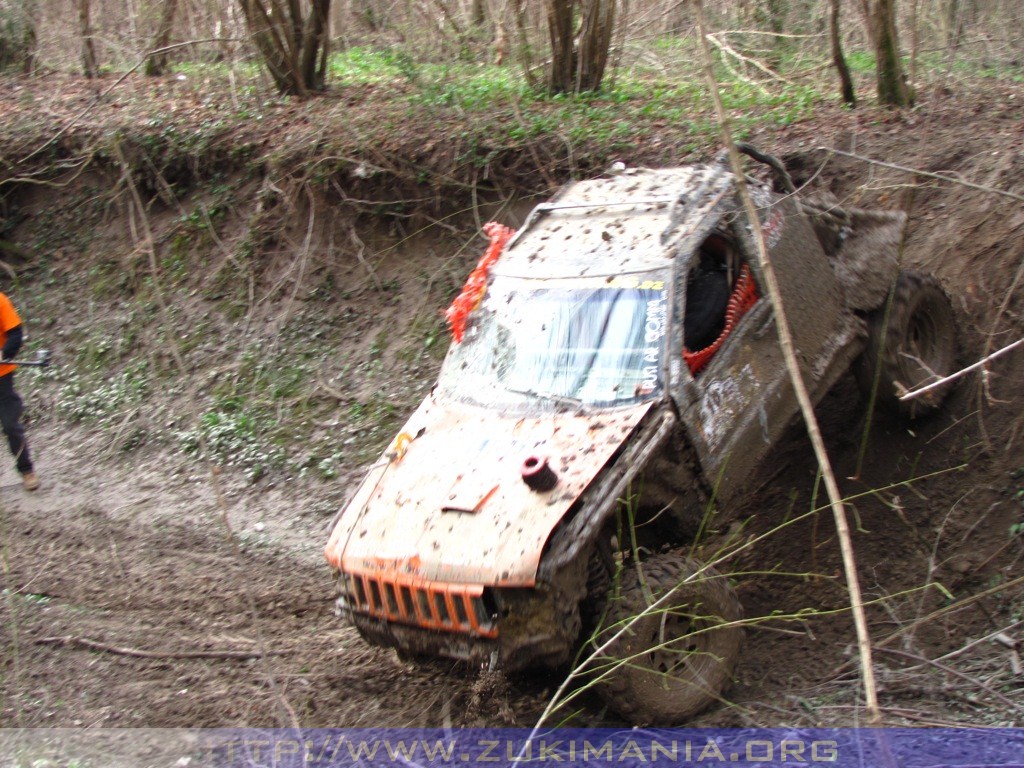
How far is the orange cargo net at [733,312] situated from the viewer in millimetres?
5070

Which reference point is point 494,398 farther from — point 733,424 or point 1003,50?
point 1003,50

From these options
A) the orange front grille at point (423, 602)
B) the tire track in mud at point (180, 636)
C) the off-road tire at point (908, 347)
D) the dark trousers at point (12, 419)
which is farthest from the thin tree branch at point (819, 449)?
the dark trousers at point (12, 419)

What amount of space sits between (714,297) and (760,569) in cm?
166

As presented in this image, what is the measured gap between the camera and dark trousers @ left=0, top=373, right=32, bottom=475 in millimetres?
8086

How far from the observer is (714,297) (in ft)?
17.7

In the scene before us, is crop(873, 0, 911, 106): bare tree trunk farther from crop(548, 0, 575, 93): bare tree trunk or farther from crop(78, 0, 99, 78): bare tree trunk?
crop(78, 0, 99, 78): bare tree trunk

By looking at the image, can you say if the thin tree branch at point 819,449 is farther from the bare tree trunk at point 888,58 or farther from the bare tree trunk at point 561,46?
the bare tree trunk at point 561,46

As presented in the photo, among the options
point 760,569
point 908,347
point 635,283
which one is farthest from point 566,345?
point 908,347

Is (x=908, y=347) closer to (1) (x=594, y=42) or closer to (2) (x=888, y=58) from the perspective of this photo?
(2) (x=888, y=58)

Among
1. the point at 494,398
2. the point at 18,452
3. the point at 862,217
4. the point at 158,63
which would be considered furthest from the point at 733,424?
the point at 158,63

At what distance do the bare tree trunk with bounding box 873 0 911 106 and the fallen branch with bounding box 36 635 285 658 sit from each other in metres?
7.44

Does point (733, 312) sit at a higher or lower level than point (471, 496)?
higher

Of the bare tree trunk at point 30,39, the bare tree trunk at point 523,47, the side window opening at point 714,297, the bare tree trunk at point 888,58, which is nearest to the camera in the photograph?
the side window opening at point 714,297

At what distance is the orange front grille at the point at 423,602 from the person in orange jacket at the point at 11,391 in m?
5.08
